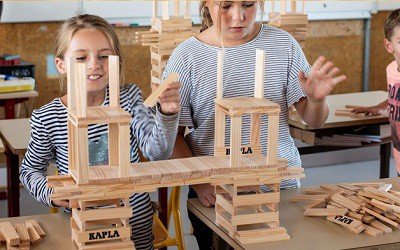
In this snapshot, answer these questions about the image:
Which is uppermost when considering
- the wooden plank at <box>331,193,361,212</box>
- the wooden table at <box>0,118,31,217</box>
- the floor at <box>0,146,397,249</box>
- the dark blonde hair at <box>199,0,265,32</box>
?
the dark blonde hair at <box>199,0,265,32</box>

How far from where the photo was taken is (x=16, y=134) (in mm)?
4570

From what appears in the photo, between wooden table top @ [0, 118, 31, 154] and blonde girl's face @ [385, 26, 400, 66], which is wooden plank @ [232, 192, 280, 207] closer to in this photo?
blonde girl's face @ [385, 26, 400, 66]

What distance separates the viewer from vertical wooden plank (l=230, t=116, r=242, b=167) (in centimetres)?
239

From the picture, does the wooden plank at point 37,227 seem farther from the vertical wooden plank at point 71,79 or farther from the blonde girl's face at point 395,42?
the blonde girl's face at point 395,42

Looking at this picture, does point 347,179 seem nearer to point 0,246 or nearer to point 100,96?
point 100,96

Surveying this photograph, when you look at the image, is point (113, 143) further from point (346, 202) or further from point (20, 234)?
point (346, 202)

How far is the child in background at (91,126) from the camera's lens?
2781 millimetres

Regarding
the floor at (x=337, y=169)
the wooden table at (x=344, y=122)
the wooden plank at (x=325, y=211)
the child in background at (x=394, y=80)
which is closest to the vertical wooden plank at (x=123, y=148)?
the wooden plank at (x=325, y=211)

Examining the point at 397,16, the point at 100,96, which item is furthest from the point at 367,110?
the point at 100,96

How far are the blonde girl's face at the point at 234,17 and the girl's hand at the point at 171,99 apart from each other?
0.52 meters

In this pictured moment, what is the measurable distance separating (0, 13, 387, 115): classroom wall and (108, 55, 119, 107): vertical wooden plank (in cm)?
491

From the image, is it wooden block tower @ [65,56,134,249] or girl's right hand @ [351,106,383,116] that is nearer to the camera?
wooden block tower @ [65,56,134,249]

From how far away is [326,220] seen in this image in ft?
8.97

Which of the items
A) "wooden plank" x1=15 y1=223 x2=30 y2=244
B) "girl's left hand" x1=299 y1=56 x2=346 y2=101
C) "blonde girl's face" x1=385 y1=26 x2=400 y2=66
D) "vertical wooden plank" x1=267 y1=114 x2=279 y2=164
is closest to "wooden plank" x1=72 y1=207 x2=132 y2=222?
"wooden plank" x1=15 y1=223 x2=30 y2=244
